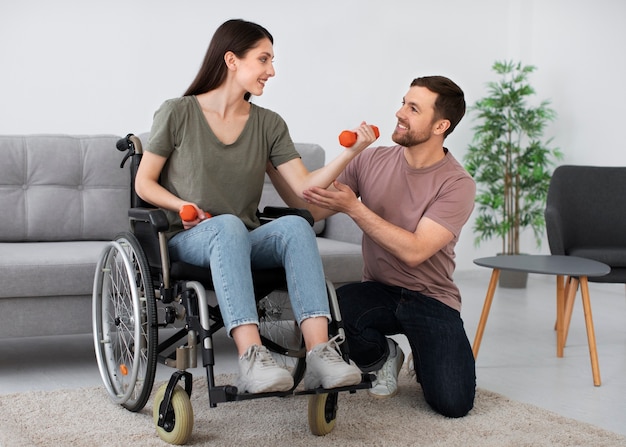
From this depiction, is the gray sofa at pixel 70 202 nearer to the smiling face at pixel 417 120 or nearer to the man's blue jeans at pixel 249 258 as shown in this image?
the smiling face at pixel 417 120

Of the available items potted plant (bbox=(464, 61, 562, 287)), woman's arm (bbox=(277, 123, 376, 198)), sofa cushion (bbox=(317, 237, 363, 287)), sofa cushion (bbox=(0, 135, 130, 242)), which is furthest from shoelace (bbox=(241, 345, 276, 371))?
potted plant (bbox=(464, 61, 562, 287))

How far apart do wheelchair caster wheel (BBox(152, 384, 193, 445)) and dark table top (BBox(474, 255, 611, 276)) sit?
130 centimetres

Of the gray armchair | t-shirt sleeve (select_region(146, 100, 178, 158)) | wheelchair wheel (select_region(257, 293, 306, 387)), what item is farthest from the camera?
the gray armchair

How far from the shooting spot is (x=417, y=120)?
268 centimetres

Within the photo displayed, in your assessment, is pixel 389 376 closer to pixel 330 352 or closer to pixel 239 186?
pixel 330 352

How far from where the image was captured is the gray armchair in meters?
4.07

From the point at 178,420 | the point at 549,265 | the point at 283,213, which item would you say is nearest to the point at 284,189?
the point at 283,213

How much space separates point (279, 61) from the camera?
4980mm

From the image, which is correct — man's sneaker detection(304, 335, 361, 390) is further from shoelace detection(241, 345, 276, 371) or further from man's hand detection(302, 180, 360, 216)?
man's hand detection(302, 180, 360, 216)

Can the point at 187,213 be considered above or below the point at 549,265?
above

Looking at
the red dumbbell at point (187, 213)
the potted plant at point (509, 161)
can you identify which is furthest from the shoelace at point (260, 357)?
the potted plant at point (509, 161)

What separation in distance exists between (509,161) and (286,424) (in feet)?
11.3

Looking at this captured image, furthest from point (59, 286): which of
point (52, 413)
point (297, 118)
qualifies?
point (297, 118)

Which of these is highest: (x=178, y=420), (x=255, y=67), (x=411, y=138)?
(x=255, y=67)
